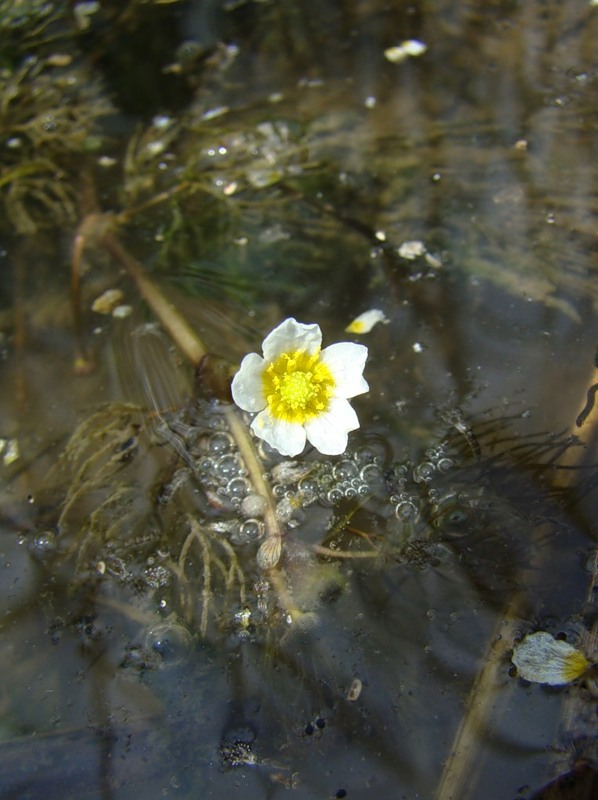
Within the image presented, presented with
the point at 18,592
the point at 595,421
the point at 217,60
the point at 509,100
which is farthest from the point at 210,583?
the point at 217,60

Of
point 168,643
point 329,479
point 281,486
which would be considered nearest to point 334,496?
point 329,479

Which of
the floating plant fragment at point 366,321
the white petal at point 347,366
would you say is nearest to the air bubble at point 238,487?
the white petal at point 347,366

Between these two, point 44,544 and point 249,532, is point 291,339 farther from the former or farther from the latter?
point 44,544

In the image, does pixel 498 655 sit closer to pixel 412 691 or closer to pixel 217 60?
pixel 412 691

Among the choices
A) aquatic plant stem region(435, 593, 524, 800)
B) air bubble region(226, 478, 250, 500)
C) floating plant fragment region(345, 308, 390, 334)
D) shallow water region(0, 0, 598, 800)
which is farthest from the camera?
floating plant fragment region(345, 308, 390, 334)

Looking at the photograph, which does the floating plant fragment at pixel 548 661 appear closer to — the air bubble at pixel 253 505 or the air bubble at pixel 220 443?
the air bubble at pixel 253 505

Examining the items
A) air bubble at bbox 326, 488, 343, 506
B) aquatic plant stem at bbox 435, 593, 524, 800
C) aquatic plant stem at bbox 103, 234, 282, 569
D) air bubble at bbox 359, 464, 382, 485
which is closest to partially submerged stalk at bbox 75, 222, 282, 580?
aquatic plant stem at bbox 103, 234, 282, 569

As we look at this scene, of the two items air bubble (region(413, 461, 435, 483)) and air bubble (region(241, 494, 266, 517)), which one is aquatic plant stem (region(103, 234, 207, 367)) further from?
air bubble (region(413, 461, 435, 483))

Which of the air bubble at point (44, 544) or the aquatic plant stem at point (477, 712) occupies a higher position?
the air bubble at point (44, 544)
